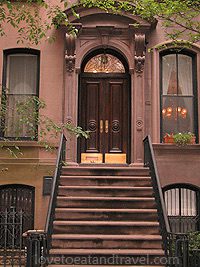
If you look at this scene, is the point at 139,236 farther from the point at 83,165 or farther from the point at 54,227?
the point at 83,165

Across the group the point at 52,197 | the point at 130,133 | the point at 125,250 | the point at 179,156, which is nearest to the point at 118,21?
the point at 130,133

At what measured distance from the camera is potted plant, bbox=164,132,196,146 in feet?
39.3

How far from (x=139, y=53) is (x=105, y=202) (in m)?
4.90

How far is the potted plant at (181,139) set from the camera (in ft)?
39.3

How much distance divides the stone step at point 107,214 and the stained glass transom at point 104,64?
17.4 feet

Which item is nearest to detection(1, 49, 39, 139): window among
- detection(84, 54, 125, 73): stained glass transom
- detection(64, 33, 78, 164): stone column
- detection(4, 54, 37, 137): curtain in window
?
detection(4, 54, 37, 137): curtain in window

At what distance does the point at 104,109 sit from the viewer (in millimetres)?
12883

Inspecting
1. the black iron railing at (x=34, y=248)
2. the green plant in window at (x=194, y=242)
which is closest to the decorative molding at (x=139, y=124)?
the green plant in window at (x=194, y=242)

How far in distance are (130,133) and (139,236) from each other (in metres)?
4.38

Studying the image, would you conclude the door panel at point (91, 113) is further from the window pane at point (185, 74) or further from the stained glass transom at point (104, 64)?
the window pane at point (185, 74)

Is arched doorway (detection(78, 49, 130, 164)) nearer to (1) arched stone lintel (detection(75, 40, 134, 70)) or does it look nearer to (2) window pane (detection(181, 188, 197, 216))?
(1) arched stone lintel (detection(75, 40, 134, 70))

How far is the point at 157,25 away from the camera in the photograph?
504 inches

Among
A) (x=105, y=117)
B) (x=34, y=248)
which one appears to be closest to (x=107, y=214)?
(x=34, y=248)

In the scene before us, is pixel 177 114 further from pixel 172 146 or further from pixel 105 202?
pixel 105 202
